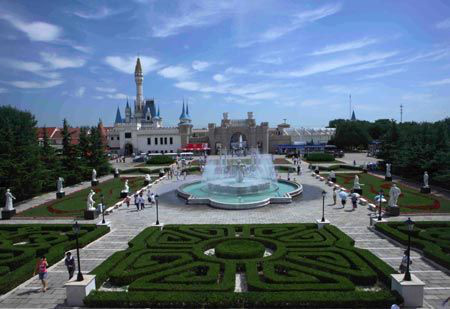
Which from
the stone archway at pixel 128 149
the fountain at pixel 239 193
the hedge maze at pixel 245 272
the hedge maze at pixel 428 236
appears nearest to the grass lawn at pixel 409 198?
the hedge maze at pixel 428 236

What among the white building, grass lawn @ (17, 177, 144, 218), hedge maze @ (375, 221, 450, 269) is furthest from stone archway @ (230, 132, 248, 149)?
hedge maze @ (375, 221, 450, 269)

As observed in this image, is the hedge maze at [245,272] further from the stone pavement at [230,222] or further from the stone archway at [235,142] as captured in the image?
the stone archway at [235,142]

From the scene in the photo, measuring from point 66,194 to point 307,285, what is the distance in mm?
26063

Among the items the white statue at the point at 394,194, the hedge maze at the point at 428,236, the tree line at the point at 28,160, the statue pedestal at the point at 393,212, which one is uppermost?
the tree line at the point at 28,160

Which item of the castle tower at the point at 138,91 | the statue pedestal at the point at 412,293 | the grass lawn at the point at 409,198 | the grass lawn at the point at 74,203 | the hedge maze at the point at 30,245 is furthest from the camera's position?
the castle tower at the point at 138,91

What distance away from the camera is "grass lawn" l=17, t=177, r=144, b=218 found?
22.9 m

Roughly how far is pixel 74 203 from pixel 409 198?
25.9 meters

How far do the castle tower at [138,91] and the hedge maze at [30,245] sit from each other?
265ft

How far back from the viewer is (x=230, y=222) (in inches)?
782

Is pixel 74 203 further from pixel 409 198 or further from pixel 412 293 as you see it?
pixel 409 198

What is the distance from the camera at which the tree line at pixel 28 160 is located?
26.3m

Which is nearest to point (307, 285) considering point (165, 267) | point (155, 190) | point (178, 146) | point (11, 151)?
point (165, 267)

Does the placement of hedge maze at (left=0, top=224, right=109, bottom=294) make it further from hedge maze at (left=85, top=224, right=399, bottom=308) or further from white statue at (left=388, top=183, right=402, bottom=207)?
white statue at (left=388, top=183, right=402, bottom=207)

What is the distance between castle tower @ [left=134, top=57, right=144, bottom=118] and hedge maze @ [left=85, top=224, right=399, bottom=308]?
84.8 meters
